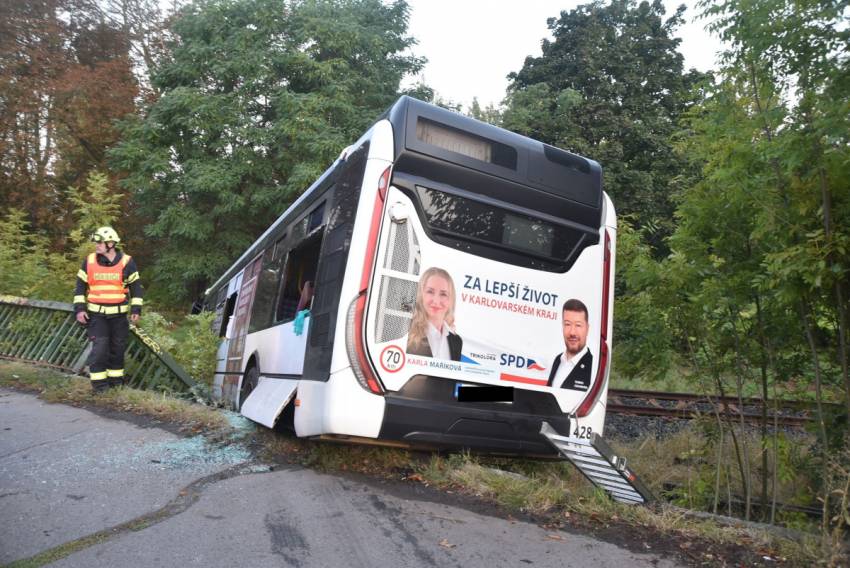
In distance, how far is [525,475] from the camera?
230 inches

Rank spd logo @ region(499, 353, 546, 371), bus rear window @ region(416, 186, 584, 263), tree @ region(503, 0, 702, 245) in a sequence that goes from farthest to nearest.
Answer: tree @ region(503, 0, 702, 245)
spd logo @ region(499, 353, 546, 371)
bus rear window @ region(416, 186, 584, 263)

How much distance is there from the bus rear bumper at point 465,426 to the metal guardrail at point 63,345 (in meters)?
5.25

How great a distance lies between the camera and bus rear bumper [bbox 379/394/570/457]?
4.90 m

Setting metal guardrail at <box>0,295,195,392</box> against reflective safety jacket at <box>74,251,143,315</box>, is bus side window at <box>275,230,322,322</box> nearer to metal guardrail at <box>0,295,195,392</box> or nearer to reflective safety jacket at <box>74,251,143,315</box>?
reflective safety jacket at <box>74,251,143,315</box>

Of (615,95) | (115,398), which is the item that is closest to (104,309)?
(115,398)

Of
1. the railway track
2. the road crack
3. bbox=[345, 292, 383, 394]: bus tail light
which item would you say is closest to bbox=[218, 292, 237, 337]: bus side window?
the road crack

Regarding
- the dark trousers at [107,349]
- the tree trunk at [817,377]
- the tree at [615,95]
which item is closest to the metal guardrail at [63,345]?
the dark trousers at [107,349]

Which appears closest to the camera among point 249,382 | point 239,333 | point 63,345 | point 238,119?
point 249,382

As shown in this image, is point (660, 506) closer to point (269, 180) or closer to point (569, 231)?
point (569, 231)

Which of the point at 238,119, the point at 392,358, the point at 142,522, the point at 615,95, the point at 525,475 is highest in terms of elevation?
the point at 615,95

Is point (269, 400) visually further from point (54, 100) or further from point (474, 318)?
point (54, 100)

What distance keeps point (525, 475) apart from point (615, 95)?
22833mm

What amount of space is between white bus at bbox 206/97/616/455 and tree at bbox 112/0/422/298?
1467 centimetres

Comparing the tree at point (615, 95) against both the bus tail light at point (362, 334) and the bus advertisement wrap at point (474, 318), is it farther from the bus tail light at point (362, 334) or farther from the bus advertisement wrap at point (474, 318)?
the bus tail light at point (362, 334)
